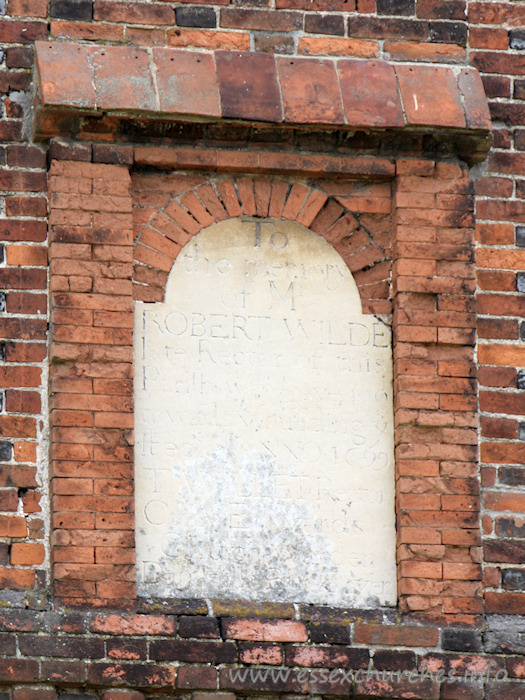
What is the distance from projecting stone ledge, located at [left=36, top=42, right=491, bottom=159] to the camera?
23.6 feet

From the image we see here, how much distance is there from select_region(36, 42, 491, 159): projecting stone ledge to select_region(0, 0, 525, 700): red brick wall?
132mm

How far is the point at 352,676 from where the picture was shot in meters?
6.89

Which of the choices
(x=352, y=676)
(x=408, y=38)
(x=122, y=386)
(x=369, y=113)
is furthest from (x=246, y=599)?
(x=408, y=38)

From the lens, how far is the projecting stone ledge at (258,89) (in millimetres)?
7195

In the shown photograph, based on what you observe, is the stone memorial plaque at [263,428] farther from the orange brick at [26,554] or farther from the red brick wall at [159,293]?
the orange brick at [26,554]

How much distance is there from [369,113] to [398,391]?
4.18ft

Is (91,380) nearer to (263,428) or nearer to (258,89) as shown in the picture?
(263,428)

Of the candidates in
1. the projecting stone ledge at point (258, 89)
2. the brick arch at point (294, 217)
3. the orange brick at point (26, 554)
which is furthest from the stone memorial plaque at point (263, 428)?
the projecting stone ledge at point (258, 89)

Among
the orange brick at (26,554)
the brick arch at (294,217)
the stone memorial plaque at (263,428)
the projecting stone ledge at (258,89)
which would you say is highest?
the projecting stone ledge at (258,89)

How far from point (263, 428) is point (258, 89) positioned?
5.04ft

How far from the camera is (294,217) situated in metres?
7.50

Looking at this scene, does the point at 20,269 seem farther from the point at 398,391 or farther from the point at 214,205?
the point at 398,391

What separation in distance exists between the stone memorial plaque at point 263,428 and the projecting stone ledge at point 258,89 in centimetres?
56

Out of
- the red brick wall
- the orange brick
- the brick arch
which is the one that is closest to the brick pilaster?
the red brick wall
